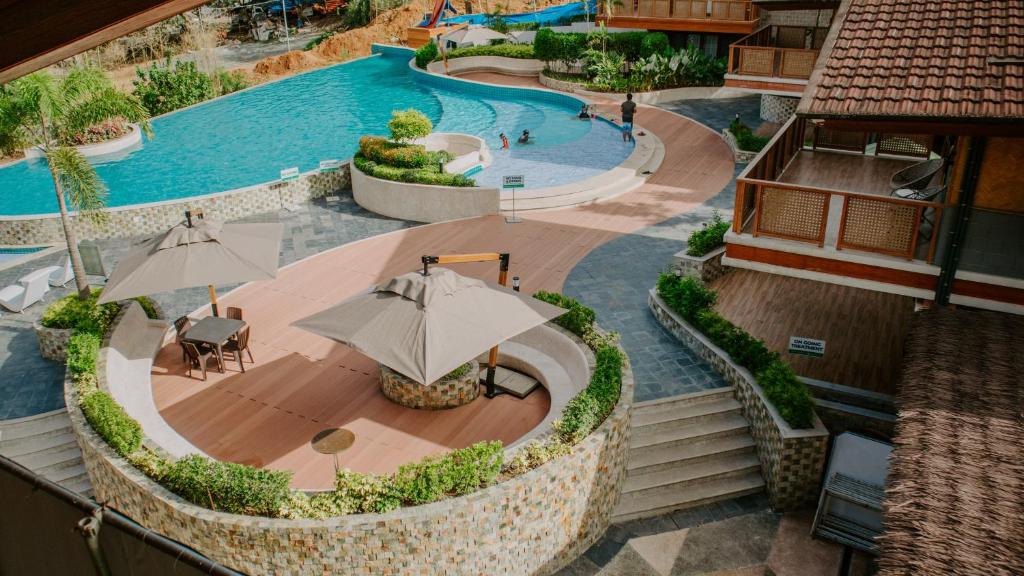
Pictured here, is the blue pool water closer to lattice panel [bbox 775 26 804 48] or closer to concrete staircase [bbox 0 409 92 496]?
lattice panel [bbox 775 26 804 48]

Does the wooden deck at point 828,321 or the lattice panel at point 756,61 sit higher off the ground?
the lattice panel at point 756,61

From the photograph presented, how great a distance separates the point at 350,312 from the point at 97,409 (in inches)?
163

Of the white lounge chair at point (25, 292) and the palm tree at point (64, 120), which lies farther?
the white lounge chair at point (25, 292)

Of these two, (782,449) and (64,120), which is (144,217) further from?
(782,449)

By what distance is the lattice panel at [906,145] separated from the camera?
17.4 metres

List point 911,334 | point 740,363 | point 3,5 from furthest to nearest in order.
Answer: point 740,363 < point 911,334 < point 3,5

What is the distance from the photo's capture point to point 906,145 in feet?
57.6

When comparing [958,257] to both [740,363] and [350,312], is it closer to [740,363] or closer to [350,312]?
[740,363]

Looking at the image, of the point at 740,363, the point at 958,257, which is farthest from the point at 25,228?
the point at 958,257

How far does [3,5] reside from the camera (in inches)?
84.7

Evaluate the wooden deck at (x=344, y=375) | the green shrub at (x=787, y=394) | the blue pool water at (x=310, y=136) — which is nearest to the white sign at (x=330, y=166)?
the blue pool water at (x=310, y=136)

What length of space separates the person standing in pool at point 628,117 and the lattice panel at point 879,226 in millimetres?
17563

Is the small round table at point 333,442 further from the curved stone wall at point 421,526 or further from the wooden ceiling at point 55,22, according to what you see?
the wooden ceiling at point 55,22

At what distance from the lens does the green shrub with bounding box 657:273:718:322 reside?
52.2 feet
